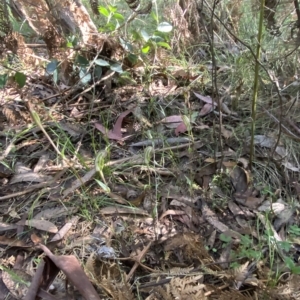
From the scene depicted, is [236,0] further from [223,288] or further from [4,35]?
[223,288]

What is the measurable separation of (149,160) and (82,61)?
66 cm

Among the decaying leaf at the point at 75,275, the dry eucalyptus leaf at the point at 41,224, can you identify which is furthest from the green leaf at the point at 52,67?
the decaying leaf at the point at 75,275

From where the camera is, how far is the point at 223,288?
1188mm

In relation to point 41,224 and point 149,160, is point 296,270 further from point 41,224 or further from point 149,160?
point 41,224

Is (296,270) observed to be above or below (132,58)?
below

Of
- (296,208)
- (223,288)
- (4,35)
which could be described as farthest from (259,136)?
(4,35)

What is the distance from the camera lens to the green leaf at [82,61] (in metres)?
1.88

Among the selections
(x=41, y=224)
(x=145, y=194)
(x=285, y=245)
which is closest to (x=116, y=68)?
(x=145, y=194)

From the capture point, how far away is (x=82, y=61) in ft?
6.19

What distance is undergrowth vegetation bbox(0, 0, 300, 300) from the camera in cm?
123

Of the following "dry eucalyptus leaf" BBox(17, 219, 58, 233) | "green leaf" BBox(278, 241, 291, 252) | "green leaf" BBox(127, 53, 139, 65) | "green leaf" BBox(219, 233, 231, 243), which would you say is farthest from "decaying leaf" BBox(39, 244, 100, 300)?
"green leaf" BBox(127, 53, 139, 65)

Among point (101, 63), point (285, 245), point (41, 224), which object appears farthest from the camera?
point (101, 63)

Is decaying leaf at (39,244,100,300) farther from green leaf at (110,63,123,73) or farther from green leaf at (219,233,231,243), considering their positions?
green leaf at (110,63,123,73)

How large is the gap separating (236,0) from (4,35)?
3.76ft
